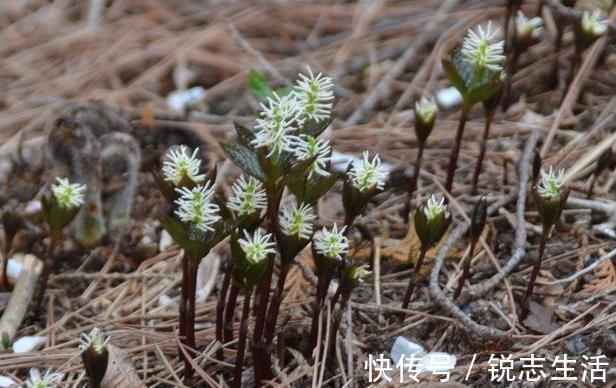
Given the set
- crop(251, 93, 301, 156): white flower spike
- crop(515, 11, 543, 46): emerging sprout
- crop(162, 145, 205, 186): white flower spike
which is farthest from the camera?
crop(515, 11, 543, 46): emerging sprout

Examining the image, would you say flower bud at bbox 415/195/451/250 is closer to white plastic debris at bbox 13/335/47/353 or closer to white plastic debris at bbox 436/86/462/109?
white plastic debris at bbox 13/335/47/353

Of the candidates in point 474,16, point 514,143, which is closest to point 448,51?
point 474,16

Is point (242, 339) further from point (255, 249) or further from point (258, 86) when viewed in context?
point (258, 86)

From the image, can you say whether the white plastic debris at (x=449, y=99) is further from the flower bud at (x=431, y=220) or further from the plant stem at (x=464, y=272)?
the flower bud at (x=431, y=220)

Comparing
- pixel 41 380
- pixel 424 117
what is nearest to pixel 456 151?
pixel 424 117

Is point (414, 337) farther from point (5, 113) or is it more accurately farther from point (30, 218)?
point (5, 113)

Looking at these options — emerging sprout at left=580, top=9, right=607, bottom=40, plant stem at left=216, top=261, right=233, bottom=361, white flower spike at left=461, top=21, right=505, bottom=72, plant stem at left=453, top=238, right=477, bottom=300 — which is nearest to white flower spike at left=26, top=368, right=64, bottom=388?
plant stem at left=216, top=261, right=233, bottom=361

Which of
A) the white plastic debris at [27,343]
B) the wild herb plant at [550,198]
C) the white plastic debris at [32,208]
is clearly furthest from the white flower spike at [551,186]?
the white plastic debris at [32,208]
